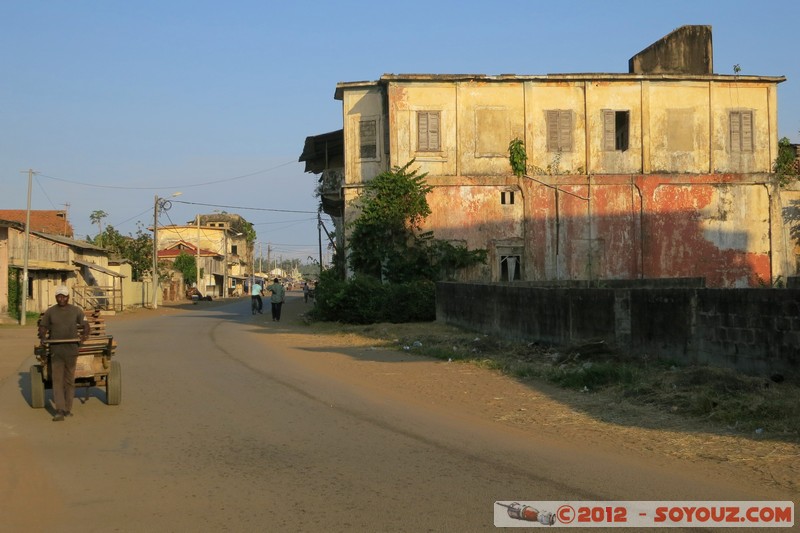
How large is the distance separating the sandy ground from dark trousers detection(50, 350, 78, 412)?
4.64 m

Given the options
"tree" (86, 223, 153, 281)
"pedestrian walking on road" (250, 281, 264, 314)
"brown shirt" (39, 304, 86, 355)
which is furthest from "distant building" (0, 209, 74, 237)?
"brown shirt" (39, 304, 86, 355)

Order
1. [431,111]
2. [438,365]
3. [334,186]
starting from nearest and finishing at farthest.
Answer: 1. [438,365]
2. [431,111]
3. [334,186]

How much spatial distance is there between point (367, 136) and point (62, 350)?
25950 millimetres

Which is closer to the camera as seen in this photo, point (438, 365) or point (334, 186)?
point (438, 365)

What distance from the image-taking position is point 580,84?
35.2 m

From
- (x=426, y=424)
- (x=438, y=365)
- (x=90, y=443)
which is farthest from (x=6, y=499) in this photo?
(x=438, y=365)

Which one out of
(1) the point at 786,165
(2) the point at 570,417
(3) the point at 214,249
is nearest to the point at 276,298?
(1) the point at 786,165

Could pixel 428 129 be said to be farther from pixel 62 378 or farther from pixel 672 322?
pixel 62 378

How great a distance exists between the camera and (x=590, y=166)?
35094mm

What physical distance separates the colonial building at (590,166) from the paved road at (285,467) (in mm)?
22770

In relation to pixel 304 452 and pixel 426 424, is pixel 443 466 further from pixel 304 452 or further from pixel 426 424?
pixel 426 424

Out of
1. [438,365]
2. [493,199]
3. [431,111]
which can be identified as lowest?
[438,365]

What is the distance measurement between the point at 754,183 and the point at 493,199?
11.2 metres

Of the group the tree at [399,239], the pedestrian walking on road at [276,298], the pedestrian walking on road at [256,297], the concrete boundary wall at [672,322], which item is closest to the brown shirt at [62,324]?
the concrete boundary wall at [672,322]
